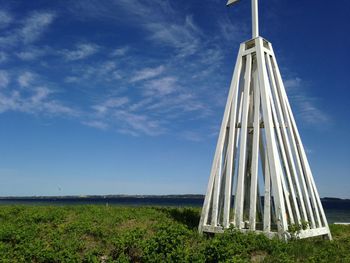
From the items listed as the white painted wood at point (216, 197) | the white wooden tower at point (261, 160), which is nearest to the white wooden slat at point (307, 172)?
the white wooden tower at point (261, 160)

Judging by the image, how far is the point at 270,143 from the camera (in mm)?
10969

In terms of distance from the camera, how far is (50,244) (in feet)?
34.9

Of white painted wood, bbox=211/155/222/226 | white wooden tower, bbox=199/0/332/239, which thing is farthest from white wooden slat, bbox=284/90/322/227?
white painted wood, bbox=211/155/222/226

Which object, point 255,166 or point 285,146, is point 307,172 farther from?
point 255,166

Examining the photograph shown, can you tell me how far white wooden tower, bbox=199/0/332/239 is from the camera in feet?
35.7

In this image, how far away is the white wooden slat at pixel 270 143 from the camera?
10.4 m

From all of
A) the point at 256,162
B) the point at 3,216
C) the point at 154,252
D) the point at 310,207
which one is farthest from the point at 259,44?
the point at 3,216

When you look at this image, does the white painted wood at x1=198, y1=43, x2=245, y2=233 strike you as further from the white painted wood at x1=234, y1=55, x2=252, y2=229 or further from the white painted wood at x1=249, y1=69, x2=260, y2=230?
the white painted wood at x1=249, y1=69, x2=260, y2=230

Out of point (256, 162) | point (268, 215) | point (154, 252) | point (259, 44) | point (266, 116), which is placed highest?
point (259, 44)

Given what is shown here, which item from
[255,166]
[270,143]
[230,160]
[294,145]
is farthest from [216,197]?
[294,145]

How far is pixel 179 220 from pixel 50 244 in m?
5.23

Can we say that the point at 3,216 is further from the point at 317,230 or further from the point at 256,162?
the point at 317,230

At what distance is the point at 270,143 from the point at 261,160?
80.5 inches

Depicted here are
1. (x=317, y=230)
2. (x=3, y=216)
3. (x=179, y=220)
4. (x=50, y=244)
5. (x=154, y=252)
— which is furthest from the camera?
(x=3, y=216)
